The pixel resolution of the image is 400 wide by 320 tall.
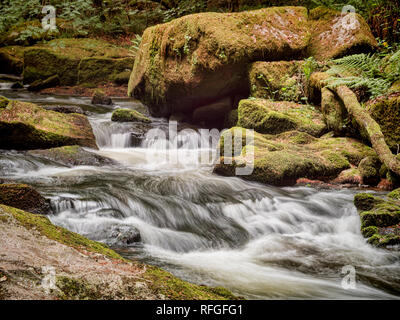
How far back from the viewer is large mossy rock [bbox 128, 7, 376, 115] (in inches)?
333

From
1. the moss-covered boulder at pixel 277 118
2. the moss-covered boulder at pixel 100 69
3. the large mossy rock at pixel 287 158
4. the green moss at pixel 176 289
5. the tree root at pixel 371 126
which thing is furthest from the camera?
the moss-covered boulder at pixel 100 69

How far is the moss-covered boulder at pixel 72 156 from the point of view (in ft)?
22.0

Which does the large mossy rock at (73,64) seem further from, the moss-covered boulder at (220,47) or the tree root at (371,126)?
the tree root at (371,126)

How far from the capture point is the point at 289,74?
8.63m

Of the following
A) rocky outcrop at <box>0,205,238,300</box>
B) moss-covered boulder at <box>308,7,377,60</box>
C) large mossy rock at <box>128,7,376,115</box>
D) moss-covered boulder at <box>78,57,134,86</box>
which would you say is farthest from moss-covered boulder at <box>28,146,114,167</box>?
moss-covered boulder at <box>78,57,134,86</box>

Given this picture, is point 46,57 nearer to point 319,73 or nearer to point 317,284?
point 319,73

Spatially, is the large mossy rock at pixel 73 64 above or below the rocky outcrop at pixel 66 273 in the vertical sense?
above

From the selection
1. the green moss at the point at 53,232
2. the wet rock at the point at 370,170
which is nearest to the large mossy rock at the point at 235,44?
the wet rock at the point at 370,170

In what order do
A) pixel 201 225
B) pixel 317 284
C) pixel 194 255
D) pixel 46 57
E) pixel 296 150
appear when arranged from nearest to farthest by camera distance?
pixel 317 284, pixel 194 255, pixel 201 225, pixel 296 150, pixel 46 57

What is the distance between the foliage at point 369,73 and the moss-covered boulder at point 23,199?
230 inches

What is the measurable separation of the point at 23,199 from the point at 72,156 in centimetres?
315

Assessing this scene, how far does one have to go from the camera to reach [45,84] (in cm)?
1519
